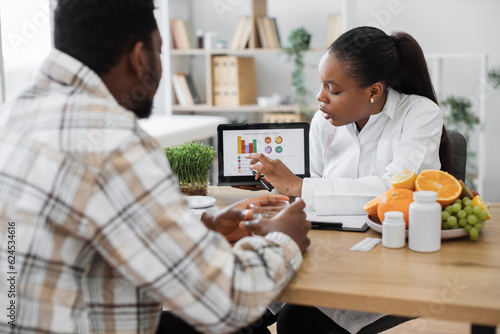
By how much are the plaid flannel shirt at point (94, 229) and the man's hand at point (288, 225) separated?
22 cm

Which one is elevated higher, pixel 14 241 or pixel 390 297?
pixel 14 241

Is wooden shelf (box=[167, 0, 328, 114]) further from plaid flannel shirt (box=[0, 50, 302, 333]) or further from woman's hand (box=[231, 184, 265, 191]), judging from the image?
plaid flannel shirt (box=[0, 50, 302, 333])

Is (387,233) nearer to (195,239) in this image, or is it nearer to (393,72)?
(195,239)

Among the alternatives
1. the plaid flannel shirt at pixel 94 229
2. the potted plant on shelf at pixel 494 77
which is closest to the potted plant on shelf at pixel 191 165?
the plaid flannel shirt at pixel 94 229

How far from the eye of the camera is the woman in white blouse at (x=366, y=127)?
1.62 meters

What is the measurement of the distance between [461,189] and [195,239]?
760 mm

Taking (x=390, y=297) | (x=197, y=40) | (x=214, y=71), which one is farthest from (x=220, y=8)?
(x=390, y=297)

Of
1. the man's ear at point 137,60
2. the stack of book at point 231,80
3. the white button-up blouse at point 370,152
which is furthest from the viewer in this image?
the stack of book at point 231,80

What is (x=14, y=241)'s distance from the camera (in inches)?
34.1

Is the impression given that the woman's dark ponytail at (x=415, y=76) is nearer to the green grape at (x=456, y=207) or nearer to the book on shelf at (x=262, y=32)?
the green grape at (x=456, y=207)

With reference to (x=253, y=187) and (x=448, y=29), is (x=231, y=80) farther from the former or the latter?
(x=253, y=187)

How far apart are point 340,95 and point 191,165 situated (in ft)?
1.76

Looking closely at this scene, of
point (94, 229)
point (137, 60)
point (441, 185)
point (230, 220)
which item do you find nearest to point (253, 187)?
point (230, 220)

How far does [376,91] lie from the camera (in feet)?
6.00
